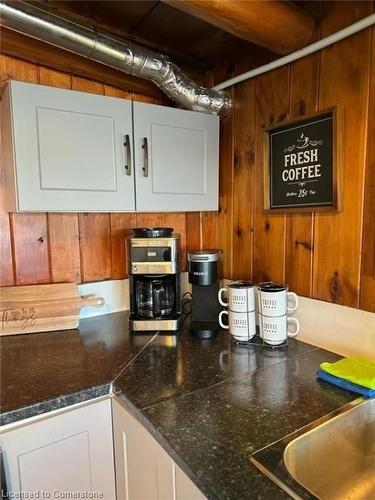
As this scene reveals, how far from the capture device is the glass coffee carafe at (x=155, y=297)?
1372 mm

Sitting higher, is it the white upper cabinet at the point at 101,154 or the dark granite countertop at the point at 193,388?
the white upper cabinet at the point at 101,154

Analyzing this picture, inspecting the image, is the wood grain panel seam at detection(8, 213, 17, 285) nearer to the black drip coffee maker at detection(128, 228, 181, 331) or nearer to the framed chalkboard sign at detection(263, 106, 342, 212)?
the black drip coffee maker at detection(128, 228, 181, 331)

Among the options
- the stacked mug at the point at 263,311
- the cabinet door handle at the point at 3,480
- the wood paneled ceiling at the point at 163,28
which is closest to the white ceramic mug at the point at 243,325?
the stacked mug at the point at 263,311

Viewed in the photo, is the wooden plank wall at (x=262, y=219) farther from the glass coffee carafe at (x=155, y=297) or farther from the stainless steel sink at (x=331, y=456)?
the stainless steel sink at (x=331, y=456)

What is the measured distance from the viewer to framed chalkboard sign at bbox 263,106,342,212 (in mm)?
1078

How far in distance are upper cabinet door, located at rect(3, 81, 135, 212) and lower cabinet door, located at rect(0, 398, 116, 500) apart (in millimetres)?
662

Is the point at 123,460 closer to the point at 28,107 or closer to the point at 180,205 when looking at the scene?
the point at 180,205

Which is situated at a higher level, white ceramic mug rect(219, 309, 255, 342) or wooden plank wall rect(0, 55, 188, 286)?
wooden plank wall rect(0, 55, 188, 286)

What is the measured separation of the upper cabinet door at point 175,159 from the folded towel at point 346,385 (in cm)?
81

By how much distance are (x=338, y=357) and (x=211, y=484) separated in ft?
2.22

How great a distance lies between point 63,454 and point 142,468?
0.22m

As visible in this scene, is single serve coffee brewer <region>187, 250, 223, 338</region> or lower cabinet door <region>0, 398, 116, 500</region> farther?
single serve coffee brewer <region>187, 250, 223, 338</region>

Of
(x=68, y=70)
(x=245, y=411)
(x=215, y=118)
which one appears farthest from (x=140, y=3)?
(x=245, y=411)

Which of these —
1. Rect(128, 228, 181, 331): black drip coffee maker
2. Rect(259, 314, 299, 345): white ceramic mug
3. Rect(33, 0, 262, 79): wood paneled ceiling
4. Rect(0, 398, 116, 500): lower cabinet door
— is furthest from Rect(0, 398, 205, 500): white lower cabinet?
Rect(33, 0, 262, 79): wood paneled ceiling
